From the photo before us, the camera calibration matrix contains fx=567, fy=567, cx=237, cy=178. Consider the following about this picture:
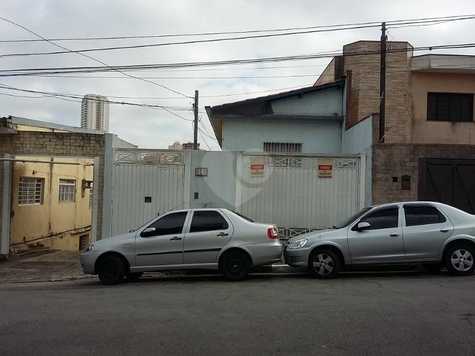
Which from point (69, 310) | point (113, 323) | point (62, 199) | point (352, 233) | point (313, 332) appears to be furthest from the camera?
point (62, 199)

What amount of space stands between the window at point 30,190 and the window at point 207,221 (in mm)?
10609

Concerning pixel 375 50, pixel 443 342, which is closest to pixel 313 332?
pixel 443 342

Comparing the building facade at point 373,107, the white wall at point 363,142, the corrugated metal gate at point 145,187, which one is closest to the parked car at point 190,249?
the corrugated metal gate at point 145,187

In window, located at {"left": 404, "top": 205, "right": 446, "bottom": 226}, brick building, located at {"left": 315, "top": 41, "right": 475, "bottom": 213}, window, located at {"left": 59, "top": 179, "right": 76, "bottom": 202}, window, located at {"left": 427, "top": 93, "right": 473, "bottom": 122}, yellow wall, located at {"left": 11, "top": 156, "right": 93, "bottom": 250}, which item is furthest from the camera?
window, located at {"left": 59, "top": 179, "right": 76, "bottom": 202}

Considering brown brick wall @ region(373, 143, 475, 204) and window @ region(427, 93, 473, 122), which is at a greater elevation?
window @ region(427, 93, 473, 122)

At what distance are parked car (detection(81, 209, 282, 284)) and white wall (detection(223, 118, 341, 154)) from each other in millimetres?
9676

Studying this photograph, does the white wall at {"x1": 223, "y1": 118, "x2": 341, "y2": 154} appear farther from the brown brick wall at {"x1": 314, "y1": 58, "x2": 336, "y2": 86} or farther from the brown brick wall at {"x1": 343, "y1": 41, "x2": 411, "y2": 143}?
the brown brick wall at {"x1": 314, "y1": 58, "x2": 336, "y2": 86}

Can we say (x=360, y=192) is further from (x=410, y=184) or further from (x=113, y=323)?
(x=113, y=323)

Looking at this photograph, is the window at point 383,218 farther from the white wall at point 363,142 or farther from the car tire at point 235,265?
the white wall at point 363,142

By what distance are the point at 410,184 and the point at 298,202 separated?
10.4 ft

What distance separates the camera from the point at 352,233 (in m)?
11.5

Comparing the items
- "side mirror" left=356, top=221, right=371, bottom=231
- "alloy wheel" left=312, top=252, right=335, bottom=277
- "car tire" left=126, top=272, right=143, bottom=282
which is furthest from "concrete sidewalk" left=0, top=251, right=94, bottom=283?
"side mirror" left=356, top=221, right=371, bottom=231

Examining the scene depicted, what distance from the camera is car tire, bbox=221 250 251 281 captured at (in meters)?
11.4

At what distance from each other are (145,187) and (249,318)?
30.4 feet
